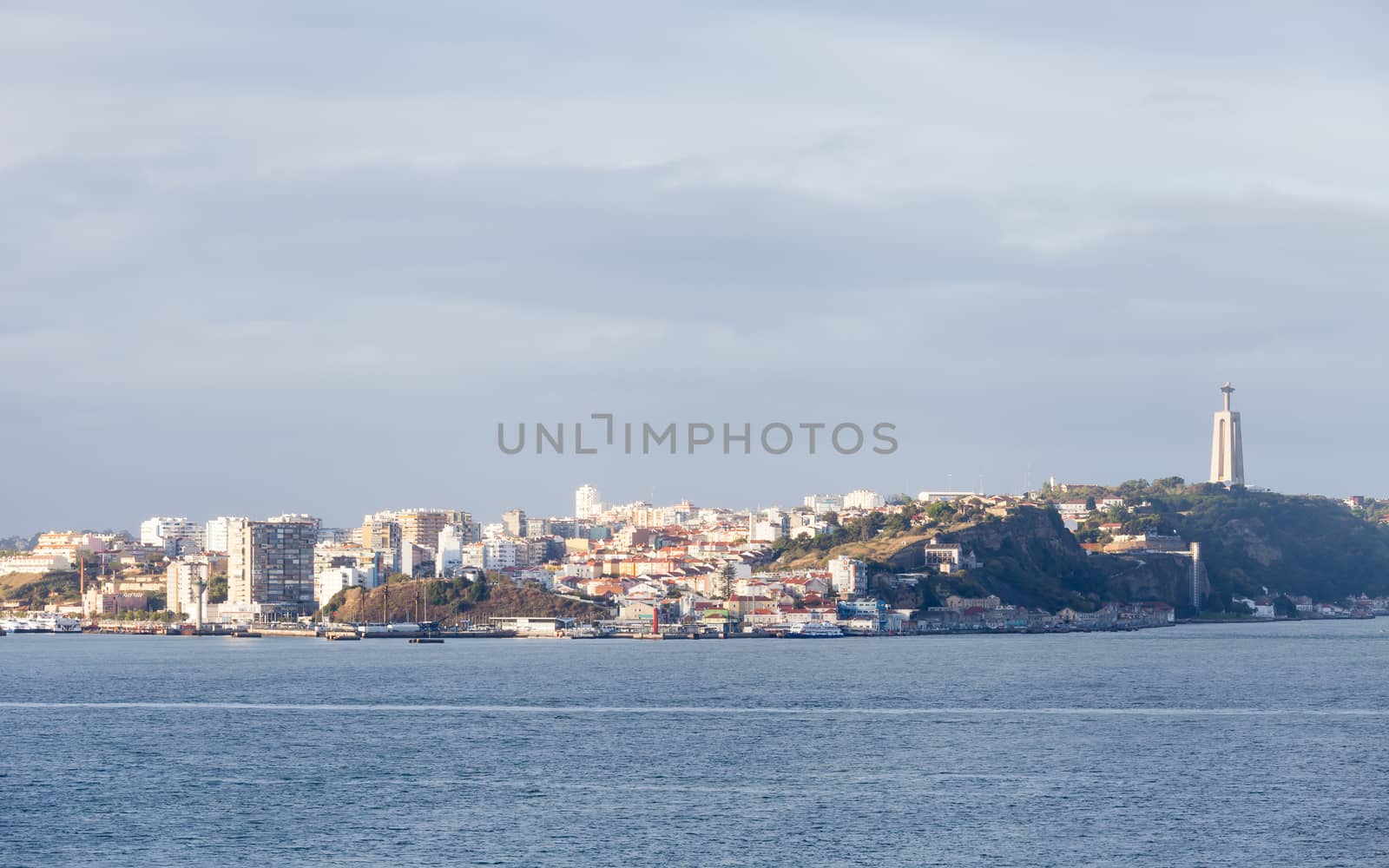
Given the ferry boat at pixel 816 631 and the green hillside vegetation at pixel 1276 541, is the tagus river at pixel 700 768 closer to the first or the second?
the ferry boat at pixel 816 631

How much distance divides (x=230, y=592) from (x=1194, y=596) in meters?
61.8

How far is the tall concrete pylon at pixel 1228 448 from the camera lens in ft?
484

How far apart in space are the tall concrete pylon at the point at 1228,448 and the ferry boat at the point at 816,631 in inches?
3026

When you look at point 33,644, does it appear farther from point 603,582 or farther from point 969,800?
point 969,800

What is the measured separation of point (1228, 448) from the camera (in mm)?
147750

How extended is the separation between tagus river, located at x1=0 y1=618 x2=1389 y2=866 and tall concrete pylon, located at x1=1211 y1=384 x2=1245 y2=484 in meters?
101

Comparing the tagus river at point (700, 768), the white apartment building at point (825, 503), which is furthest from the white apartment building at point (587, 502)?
the tagus river at point (700, 768)

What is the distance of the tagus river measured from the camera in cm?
2122

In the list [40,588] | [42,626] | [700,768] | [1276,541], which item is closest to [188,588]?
[42,626]

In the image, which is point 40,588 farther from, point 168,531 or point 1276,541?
point 1276,541

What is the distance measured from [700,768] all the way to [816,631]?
53.5 meters

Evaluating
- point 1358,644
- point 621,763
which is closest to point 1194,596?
point 1358,644

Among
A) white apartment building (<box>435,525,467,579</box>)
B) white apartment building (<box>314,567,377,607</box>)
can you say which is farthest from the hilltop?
white apartment building (<box>314,567,377,607</box>)

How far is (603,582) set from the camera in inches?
3794
